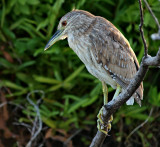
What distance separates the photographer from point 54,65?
3.28 m

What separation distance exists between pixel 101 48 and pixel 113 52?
112mm

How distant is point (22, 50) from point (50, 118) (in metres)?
0.66

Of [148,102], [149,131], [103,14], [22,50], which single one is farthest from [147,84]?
[22,50]

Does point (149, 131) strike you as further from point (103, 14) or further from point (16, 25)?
point (16, 25)

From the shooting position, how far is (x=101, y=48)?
7.10 ft

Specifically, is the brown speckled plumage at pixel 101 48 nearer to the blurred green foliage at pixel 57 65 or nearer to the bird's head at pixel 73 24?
the bird's head at pixel 73 24

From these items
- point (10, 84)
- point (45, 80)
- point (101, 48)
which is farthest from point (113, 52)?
point (10, 84)

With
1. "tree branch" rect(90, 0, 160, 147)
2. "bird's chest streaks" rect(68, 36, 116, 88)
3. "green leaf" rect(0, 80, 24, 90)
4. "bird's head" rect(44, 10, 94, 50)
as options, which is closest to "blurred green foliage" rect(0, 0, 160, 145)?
"green leaf" rect(0, 80, 24, 90)

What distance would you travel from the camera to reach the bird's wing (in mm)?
2156

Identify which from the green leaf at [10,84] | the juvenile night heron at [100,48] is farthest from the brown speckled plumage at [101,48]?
the green leaf at [10,84]

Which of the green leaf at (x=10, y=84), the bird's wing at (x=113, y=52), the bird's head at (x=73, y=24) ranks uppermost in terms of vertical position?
the bird's head at (x=73, y=24)

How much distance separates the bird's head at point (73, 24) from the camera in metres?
2.23

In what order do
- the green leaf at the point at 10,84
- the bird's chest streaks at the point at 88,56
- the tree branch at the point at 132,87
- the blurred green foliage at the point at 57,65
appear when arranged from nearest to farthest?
the tree branch at the point at 132,87
the bird's chest streaks at the point at 88,56
the blurred green foliage at the point at 57,65
the green leaf at the point at 10,84

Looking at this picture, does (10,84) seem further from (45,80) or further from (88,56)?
(88,56)
